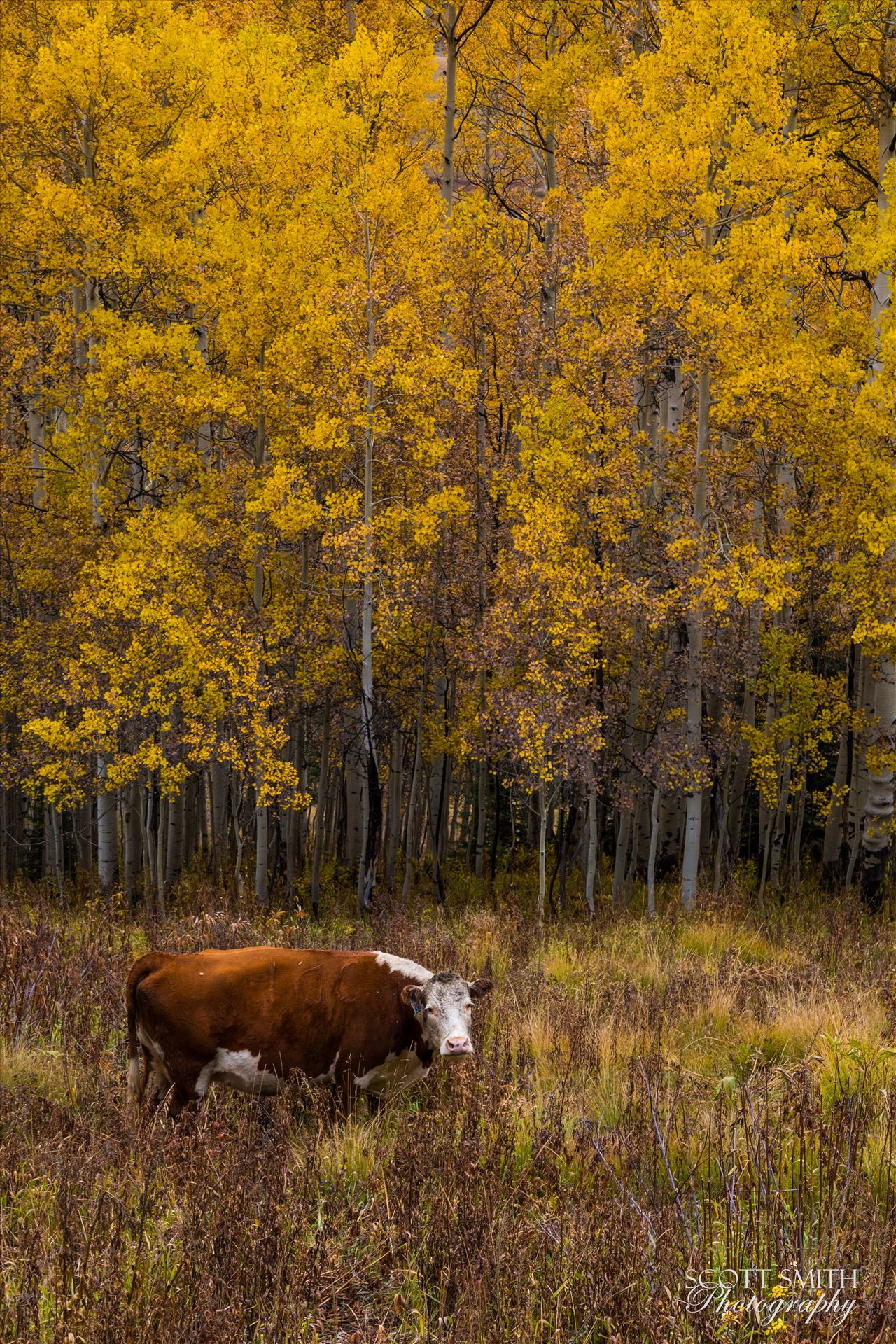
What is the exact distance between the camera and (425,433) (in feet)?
47.5

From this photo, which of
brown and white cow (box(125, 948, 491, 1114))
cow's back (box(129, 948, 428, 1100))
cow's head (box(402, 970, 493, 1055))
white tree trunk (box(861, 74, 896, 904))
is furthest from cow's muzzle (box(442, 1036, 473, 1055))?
white tree trunk (box(861, 74, 896, 904))

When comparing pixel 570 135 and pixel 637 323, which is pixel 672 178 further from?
pixel 570 135

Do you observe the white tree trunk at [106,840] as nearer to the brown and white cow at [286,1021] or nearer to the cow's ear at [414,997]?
the brown and white cow at [286,1021]

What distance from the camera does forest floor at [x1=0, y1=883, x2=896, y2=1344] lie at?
3262mm

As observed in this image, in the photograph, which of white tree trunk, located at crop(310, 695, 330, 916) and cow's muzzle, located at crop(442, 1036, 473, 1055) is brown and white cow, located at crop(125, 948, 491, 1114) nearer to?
cow's muzzle, located at crop(442, 1036, 473, 1055)

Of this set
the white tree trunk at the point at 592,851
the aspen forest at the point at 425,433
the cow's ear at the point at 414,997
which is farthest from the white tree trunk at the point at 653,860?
the cow's ear at the point at 414,997

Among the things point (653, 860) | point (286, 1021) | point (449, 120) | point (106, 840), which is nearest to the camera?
point (286, 1021)

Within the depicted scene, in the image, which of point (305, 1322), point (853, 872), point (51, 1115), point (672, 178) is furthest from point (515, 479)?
point (305, 1322)

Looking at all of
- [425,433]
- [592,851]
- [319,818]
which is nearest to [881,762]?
[592,851]

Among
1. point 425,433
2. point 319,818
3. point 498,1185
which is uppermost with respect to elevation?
point 425,433

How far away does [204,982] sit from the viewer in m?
5.55

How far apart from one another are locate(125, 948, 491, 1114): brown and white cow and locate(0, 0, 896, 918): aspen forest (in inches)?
302

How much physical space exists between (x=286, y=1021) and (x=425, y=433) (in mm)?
10293

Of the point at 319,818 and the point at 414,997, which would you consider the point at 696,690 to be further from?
the point at 414,997
